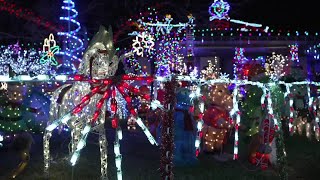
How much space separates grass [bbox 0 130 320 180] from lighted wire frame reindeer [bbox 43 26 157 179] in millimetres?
1131

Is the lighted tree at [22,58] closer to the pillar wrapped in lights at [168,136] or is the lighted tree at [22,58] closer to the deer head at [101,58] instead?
the deer head at [101,58]

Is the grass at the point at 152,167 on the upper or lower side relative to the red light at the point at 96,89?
lower

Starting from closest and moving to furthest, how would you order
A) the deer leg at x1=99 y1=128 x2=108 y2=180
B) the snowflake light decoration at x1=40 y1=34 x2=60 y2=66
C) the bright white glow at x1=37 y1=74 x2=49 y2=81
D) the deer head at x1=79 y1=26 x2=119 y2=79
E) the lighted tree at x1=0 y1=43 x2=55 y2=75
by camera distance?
the bright white glow at x1=37 y1=74 x2=49 y2=81, the deer head at x1=79 y1=26 x2=119 y2=79, the deer leg at x1=99 y1=128 x2=108 y2=180, the snowflake light decoration at x1=40 y1=34 x2=60 y2=66, the lighted tree at x1=0 y1=43 x2=55 y2=75

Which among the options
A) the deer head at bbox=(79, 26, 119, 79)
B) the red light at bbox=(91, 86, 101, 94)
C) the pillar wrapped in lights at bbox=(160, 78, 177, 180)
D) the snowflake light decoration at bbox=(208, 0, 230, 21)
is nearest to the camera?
the pillar wrapped in lights at bbox=(160, 78, 177, 180)

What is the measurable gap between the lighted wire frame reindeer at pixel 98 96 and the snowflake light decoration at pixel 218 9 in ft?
74.4

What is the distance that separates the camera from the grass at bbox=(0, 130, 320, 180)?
30.5 feet

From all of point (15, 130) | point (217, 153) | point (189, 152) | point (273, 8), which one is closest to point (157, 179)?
point (189, 152)

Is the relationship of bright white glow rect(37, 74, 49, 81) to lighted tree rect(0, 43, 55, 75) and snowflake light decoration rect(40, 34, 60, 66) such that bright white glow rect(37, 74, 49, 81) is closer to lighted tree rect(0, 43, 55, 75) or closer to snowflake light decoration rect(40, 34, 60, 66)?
snowflake light decoration rect(40, 34, 60, 66)

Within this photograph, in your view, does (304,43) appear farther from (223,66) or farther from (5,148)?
(5,148)

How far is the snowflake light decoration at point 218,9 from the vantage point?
29.8 meters

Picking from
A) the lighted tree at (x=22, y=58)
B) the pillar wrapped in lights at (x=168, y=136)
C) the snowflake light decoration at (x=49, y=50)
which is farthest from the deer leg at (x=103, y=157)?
the lighted tree at (x=22, y=58)

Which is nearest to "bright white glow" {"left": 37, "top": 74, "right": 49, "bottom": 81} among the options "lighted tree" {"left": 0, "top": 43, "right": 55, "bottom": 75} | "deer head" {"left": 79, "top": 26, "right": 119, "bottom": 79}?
"deer head" {"left": 79, "top": 26, "right": 119, "bottom": 79}

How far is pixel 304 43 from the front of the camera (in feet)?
108

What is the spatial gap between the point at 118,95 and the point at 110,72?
45 centimetres
